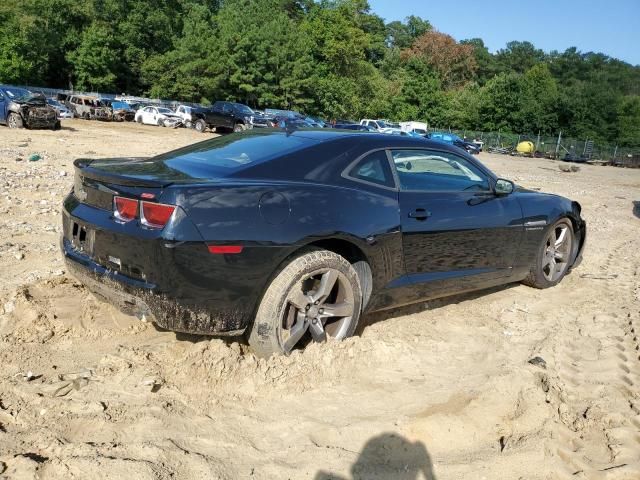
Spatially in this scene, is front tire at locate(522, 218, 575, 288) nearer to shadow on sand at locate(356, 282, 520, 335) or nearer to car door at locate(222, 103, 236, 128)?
shadow on sand at locate(356, 282, 520, 335)

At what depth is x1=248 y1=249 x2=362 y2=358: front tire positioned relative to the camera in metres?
3.40

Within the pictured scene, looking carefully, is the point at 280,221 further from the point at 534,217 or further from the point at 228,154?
the point at 534,217

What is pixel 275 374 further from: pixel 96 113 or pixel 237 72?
pixel 237 72

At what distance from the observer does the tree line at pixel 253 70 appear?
52.9 meters

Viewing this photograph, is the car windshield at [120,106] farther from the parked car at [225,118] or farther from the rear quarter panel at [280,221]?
the rear quarter panel at [280,221]

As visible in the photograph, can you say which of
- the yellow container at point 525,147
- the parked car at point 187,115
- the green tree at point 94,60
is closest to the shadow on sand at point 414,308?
the parked car at point 187,115

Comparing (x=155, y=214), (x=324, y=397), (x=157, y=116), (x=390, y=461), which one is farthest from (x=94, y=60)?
(x=390, y=461)

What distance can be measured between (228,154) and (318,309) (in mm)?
1255

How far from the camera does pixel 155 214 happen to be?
3111 millimetres

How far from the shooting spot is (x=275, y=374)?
3387mm

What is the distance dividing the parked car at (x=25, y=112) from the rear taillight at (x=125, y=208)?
19.8 metres

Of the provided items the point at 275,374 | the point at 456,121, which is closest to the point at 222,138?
the point at 275,374

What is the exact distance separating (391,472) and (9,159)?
38.1 feet

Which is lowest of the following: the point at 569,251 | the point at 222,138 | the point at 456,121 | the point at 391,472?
the point at 391,472
